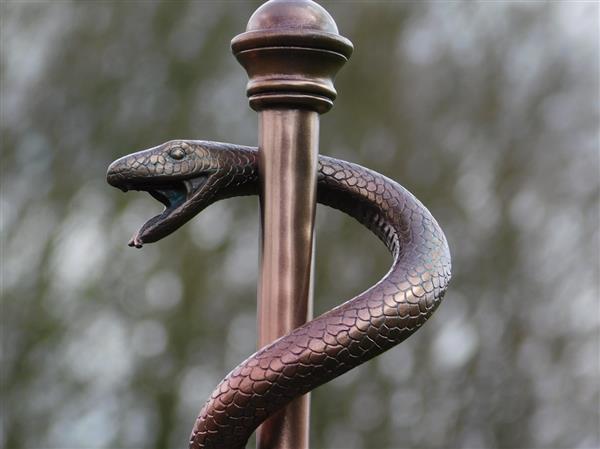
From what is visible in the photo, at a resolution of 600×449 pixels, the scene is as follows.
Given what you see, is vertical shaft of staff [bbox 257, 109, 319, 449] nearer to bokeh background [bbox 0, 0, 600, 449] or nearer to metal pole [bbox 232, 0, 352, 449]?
metal pole [bbox 232, 0, 352, 449]

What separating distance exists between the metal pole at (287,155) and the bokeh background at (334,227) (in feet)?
19.4

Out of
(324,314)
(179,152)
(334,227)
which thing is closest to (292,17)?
(179,152)

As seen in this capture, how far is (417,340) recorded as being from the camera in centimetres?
755

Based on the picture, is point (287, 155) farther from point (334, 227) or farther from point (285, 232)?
point (334, 227)

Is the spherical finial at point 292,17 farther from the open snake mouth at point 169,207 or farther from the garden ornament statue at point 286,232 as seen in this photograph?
the open snake mouth at point 169,207

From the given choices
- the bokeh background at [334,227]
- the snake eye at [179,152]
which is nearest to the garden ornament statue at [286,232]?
the snake eye at [179,152]

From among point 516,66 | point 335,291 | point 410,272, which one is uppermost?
point 516,66

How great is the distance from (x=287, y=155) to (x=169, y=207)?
13 cm

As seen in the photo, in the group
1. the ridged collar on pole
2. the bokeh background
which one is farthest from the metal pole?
the bokeh background

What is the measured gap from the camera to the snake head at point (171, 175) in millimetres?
1211

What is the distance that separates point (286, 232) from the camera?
122 centimetres

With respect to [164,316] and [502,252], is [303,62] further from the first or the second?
[502,252]

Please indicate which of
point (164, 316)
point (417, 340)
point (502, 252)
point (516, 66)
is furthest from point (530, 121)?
point (164, 316)

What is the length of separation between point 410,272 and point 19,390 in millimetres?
6304
